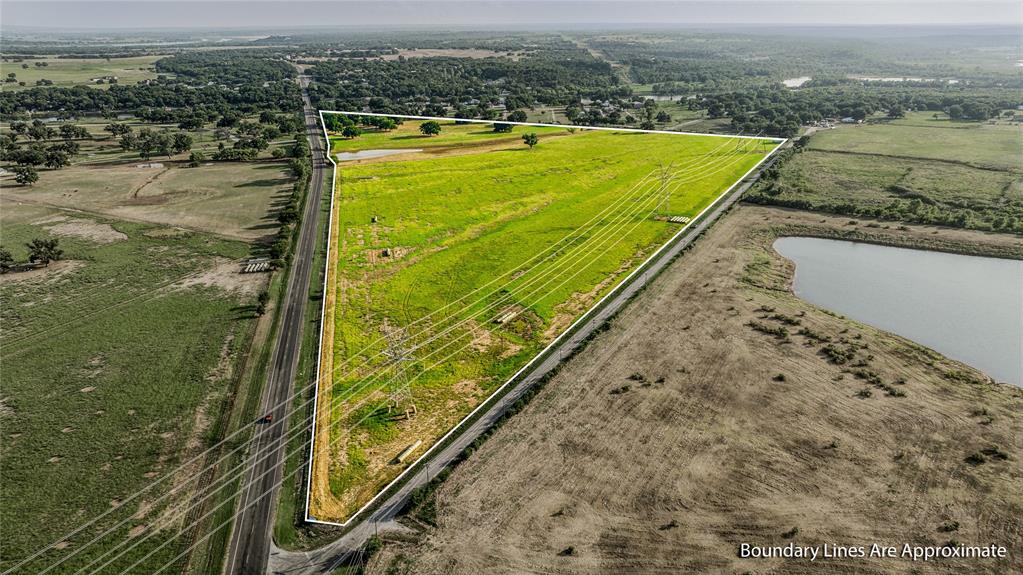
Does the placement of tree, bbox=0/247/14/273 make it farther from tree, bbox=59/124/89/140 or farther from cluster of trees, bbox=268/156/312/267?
tree, bbox=59/124/89/140

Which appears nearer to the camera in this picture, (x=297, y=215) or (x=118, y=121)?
(x=297, y=215)

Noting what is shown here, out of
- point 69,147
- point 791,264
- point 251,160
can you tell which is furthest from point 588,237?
point 69,147

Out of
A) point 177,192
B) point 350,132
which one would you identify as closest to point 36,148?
point 177,192

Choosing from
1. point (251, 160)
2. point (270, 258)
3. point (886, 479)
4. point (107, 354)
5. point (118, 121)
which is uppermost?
point (118, 121)

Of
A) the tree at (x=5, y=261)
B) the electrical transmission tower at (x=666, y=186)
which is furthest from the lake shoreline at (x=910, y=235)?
the tree at (x=5, y=261)

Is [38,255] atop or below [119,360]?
atop

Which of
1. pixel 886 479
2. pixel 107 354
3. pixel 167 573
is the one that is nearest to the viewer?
pixel 167 573

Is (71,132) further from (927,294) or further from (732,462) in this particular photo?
(927,294)

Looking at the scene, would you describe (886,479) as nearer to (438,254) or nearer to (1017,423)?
(1017,423)
